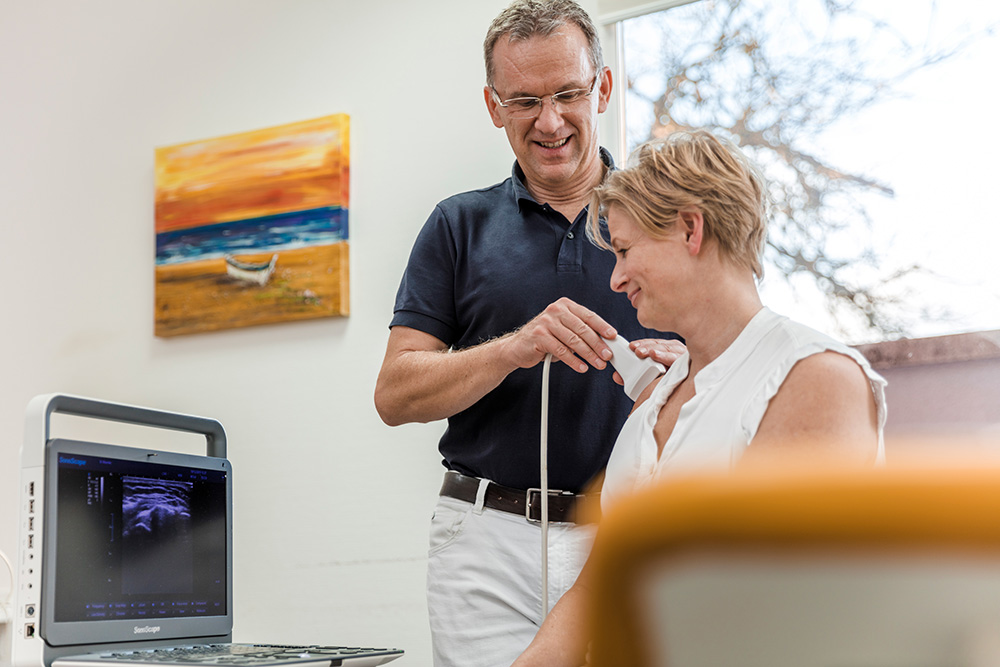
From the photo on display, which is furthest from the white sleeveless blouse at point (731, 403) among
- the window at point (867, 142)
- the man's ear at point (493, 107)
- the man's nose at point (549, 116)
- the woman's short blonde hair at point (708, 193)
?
the window at point (867, 142)

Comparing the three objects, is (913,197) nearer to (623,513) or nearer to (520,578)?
→ (520,578)

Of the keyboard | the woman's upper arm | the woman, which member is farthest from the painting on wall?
the woman's upper arm

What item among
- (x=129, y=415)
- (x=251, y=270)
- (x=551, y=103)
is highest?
(x=551, y=103)

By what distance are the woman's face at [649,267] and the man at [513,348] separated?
17cm

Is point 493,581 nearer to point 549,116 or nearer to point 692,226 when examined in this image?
point 692,226

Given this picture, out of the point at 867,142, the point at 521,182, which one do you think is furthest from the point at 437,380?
the point at 867,142

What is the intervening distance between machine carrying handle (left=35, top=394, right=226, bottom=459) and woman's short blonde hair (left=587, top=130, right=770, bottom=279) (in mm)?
932

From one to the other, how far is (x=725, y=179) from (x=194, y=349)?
6.93ft

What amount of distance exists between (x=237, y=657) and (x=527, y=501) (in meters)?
0.50

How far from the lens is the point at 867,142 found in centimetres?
229

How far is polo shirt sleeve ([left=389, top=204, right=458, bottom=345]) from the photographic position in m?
1.74

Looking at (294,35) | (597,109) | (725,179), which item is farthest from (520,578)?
(294,35)

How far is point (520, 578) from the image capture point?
5.11 feet

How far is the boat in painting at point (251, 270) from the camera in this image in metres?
2.83
